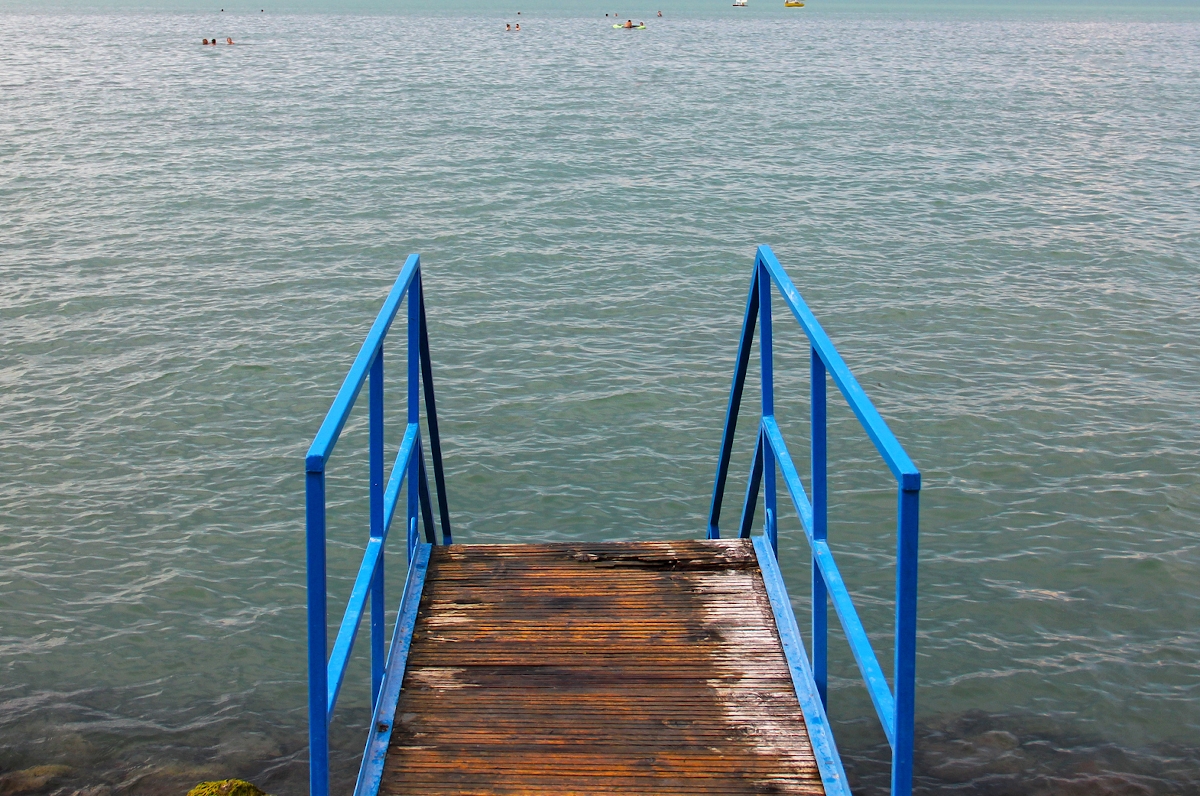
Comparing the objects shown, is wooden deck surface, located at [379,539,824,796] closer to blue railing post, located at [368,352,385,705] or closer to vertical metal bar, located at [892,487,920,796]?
blue railing post, located at [368,352,385,705]

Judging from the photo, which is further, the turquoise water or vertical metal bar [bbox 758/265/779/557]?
the turquoise water

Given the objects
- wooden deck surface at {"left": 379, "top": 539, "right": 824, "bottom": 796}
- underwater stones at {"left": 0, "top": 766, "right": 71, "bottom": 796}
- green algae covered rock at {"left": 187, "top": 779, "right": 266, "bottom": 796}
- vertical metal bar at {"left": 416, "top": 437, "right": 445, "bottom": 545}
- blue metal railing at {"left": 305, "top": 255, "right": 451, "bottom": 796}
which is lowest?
underwater stones at {"left": 0, "top": 766, "right": 71, "bottom": 796}

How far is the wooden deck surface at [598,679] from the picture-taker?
364 centimetres

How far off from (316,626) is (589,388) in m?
8.24

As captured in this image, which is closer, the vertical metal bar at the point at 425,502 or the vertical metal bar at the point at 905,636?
the vertical metal bar at the point at 905,636

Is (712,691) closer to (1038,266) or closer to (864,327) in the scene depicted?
(864,327)

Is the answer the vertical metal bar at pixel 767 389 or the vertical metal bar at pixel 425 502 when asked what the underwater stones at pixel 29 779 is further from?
the vertical metal bar at pixel 767 389

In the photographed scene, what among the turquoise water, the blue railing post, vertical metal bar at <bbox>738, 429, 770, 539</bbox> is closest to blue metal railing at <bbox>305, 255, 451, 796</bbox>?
the blue railing post

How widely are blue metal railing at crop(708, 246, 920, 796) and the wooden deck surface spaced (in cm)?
27

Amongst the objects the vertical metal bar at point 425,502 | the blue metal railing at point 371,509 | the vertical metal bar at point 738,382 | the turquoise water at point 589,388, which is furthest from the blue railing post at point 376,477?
the turquoise water at point 589,388

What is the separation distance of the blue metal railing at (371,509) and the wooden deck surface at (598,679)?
28cm

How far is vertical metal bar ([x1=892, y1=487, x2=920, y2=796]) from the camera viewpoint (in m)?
2.76

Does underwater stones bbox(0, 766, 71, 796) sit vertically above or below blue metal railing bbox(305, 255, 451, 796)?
below

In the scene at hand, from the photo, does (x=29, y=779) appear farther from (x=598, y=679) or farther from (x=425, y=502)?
(x=598, y=679)
